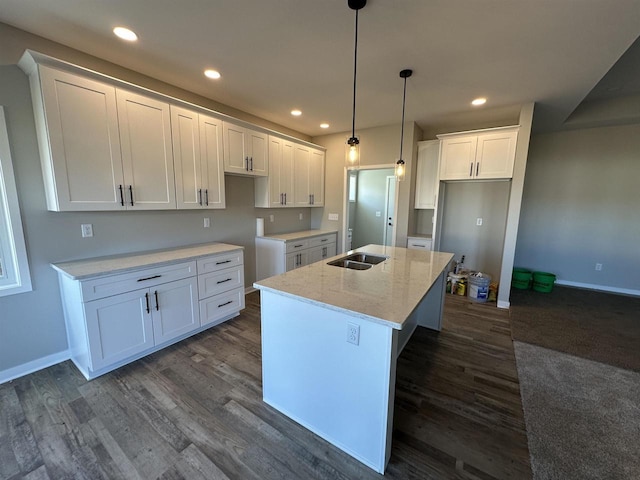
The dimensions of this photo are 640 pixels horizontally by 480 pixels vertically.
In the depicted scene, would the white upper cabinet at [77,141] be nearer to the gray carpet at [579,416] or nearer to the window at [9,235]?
the window at [9,235]

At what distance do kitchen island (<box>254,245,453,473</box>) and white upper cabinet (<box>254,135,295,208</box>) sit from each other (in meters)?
2.21

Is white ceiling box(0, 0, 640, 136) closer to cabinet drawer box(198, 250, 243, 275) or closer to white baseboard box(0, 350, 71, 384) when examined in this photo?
cabinet drawer box(198, 250, 243, 275)

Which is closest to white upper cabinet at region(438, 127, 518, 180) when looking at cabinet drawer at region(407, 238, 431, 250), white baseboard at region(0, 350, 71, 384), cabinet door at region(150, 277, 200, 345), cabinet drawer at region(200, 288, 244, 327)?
cabinet drawer at region(407, 238, 431, 250)

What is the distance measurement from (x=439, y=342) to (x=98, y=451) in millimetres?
2848

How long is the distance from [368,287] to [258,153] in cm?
271

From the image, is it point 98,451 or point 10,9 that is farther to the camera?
point 10,9

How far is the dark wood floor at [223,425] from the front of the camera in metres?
1.43

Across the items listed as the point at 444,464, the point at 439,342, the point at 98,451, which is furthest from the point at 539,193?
the point at 98,451

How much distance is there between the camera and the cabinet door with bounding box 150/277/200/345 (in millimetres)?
2422

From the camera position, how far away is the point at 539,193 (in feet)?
15.1

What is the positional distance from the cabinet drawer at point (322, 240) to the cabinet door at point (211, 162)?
Result: 1.70 m

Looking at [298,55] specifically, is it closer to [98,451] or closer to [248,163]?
[248,163]

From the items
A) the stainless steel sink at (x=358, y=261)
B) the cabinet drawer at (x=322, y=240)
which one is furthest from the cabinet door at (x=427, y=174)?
the stainless steel sink at (x=358, y=261)

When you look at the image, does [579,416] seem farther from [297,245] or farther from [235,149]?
[235,149]
